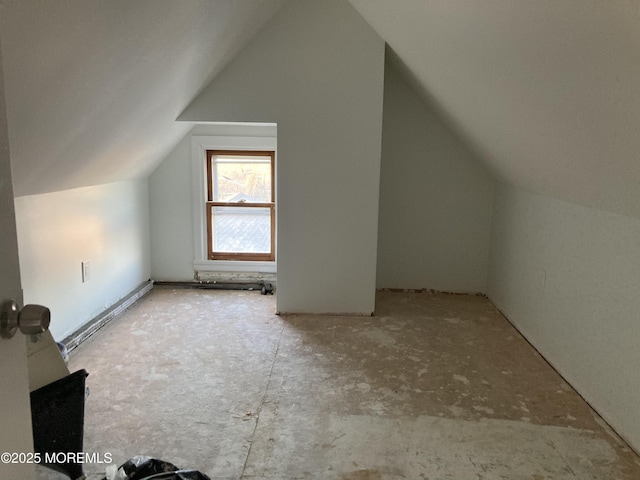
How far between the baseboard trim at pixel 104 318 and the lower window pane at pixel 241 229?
2.52ft

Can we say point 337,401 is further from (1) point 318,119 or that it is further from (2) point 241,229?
(2) point 241,229

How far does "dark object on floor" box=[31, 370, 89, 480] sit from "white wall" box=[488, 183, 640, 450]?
228 cm

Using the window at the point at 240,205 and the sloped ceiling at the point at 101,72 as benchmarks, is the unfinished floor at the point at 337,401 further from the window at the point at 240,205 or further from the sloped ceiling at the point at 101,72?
the sloped ceiling at the point at 101,72

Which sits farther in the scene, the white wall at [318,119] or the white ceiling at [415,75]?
the white wall at [318,119]

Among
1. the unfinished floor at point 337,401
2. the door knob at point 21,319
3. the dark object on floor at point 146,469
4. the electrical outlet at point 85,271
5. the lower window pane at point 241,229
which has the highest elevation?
the door knob at point 21,319

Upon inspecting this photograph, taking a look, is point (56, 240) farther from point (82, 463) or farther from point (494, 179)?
point (494, 179)

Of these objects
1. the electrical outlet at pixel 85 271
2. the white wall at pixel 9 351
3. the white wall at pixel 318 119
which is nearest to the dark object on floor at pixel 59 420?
the white wall at pixel 9 351

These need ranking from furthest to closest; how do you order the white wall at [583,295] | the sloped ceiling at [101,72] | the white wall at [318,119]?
the white wall at [318,119], the white wall at [583,295], the sloped ceiling at [101,72]

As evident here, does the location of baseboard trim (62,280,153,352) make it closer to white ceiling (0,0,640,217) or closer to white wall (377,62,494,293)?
white ceiling (0,0,640,217)

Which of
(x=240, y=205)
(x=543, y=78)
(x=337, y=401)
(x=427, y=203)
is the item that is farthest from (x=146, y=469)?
(x=427, y=203)

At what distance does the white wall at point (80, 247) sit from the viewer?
8.28 feet

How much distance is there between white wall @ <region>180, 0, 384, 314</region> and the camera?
3174 mm

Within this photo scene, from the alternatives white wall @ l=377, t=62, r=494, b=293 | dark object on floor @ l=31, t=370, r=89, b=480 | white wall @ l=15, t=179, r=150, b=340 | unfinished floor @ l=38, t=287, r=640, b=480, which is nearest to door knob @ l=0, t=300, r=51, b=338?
dark object on floor @ l=31, t=370, r=89, b=480

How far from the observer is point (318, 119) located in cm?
326
